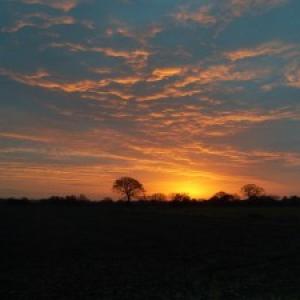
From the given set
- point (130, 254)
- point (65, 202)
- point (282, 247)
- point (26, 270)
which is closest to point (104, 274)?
point (26, 270)

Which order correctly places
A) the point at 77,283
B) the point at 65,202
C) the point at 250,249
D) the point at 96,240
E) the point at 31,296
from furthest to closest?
the point at 65,202 → the point at 96,240 → the point at 250,249 → the point at 77,283 → the point at 31,296

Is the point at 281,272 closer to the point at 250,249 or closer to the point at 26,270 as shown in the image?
the point at 250,249

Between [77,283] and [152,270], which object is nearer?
[77,283]

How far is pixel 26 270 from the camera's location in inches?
722

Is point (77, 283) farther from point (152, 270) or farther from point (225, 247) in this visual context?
point (225, 247)

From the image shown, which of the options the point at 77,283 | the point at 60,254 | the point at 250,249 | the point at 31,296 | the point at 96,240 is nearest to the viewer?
the point at 31,296

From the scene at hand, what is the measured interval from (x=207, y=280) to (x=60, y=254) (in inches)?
388

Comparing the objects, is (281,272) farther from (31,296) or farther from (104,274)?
(31,296)

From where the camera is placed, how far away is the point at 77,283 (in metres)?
15.6

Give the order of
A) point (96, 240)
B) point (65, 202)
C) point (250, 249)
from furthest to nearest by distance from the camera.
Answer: point (65, 202)
point (96, 240)
point (250, 249)

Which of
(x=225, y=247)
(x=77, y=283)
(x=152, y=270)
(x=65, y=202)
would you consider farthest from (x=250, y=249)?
(x=65, y=202)

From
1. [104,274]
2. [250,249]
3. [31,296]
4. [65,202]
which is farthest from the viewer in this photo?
[65,202]

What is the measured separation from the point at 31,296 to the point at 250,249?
52.8ft

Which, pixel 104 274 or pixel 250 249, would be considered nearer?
pixel 104 274
